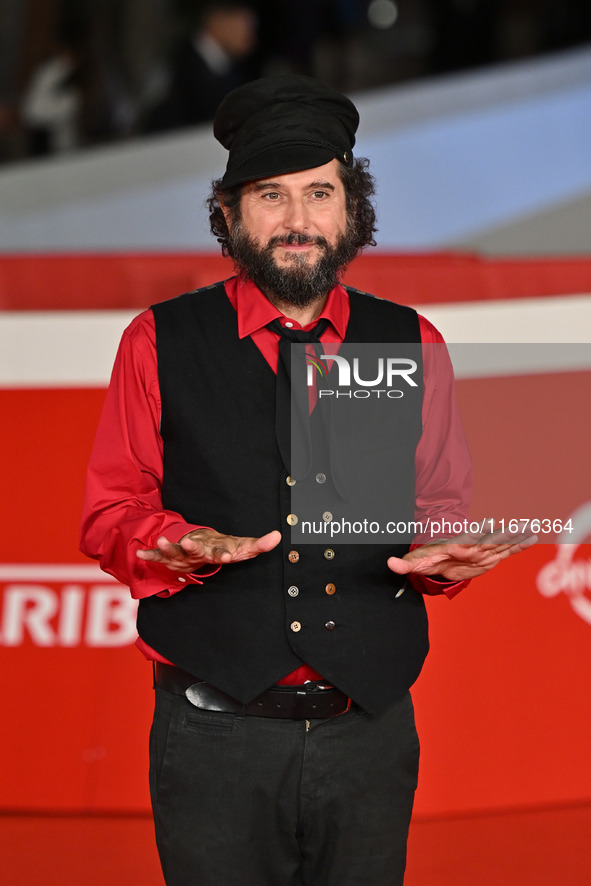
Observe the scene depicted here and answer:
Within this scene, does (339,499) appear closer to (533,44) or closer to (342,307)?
(342,307)

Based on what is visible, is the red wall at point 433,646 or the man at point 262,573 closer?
the man at point 262,573

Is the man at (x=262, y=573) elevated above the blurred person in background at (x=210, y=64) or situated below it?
below

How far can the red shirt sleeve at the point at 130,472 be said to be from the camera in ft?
5.22

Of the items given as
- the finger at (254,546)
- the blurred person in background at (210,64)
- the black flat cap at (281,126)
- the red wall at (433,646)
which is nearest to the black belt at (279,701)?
the finger at (254,546)

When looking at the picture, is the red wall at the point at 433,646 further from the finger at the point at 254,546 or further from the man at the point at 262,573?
the finger at the point at 254,546

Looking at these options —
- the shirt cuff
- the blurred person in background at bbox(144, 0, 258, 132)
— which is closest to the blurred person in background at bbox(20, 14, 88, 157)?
the blurred person in background at bbox(144, 0, 258, 132)

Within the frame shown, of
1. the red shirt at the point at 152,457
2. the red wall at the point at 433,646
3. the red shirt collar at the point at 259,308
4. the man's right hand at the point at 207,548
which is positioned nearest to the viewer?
the man's right hand at the point at 207,548

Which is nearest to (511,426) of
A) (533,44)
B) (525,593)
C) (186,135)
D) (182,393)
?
(525,593)

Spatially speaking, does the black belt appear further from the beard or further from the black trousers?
the beard

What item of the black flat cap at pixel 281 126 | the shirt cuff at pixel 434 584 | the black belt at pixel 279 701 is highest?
the black flat cap at pixel 281 126

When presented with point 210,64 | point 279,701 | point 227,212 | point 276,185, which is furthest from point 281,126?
point 210,64

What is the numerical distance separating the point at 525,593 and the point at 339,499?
3.62 ft

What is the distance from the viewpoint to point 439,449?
1767 millimetres

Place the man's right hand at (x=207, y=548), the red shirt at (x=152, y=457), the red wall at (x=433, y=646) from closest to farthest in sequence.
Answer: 1. the man's right hand at (x=207, y=548)
2. the red shirt at (x=152, y=457)
3. the red wall at (x=433, y=646)
